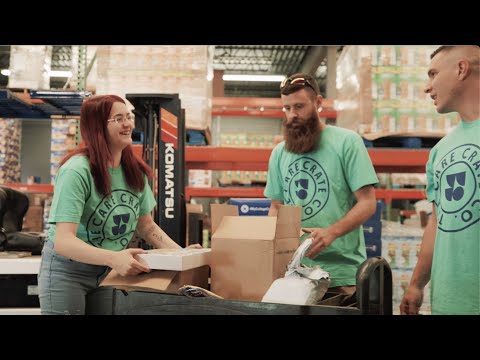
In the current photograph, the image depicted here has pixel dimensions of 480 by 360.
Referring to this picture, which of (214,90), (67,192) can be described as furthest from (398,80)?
(214,90)

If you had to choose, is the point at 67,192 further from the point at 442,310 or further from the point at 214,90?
the point at 214,90

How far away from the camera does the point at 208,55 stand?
5.41m

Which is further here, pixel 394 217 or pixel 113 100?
pixel 394 217

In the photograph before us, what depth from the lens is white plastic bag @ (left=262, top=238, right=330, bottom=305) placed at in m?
1.73

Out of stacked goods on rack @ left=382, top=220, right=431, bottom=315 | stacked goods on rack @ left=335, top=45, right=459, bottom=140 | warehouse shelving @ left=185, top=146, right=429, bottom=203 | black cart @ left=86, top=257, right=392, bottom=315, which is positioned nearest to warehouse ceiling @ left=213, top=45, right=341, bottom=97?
stacked goods on rack @ left=335, top=45, right=459, bottom=140

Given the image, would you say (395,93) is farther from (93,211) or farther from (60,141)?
(60,141)

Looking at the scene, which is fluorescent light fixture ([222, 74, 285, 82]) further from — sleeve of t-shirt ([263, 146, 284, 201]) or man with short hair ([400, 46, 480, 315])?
man with short hair ([400, 46, 480, 315])

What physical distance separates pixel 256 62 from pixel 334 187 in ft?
53.1

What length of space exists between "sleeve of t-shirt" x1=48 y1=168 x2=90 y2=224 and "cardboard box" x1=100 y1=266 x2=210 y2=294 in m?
0.31

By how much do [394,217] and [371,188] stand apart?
5.69 meters

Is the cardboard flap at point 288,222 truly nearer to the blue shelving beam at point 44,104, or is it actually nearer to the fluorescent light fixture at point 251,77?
the blue shelving beam at point 44,104

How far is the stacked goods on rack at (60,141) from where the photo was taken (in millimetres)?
7707

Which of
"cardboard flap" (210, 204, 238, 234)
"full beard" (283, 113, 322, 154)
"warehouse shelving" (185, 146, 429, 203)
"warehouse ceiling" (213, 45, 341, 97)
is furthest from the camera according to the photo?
"warehouse ceiling" (213, 45, 341, 97)

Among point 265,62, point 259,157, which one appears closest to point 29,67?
point 259,157
